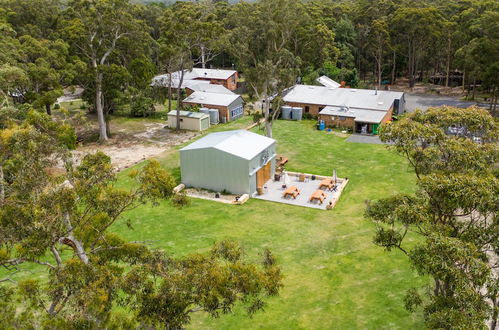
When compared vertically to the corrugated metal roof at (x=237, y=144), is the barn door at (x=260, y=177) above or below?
below

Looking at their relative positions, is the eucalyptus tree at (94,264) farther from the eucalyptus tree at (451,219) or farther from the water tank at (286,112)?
the water tank at (286,112)

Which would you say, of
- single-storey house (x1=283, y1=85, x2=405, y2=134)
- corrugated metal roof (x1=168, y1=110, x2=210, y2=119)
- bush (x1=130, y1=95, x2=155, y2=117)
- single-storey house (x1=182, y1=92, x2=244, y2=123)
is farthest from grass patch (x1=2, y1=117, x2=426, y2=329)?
bush (x1=130, y1=95, x2=155, y2=117)

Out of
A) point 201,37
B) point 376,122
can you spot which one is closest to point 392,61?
point 376,122

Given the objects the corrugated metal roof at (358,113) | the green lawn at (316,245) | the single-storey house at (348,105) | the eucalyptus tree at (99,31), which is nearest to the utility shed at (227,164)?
the green lawn at (316,245)

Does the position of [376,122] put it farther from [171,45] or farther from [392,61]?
[392,61]

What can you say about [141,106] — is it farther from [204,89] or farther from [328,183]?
[328,183]

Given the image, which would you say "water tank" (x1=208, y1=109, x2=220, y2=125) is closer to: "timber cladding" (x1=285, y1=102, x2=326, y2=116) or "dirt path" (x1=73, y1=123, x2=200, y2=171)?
"dirt path" (x1=73, y1=123, x2=200, y2=171)
